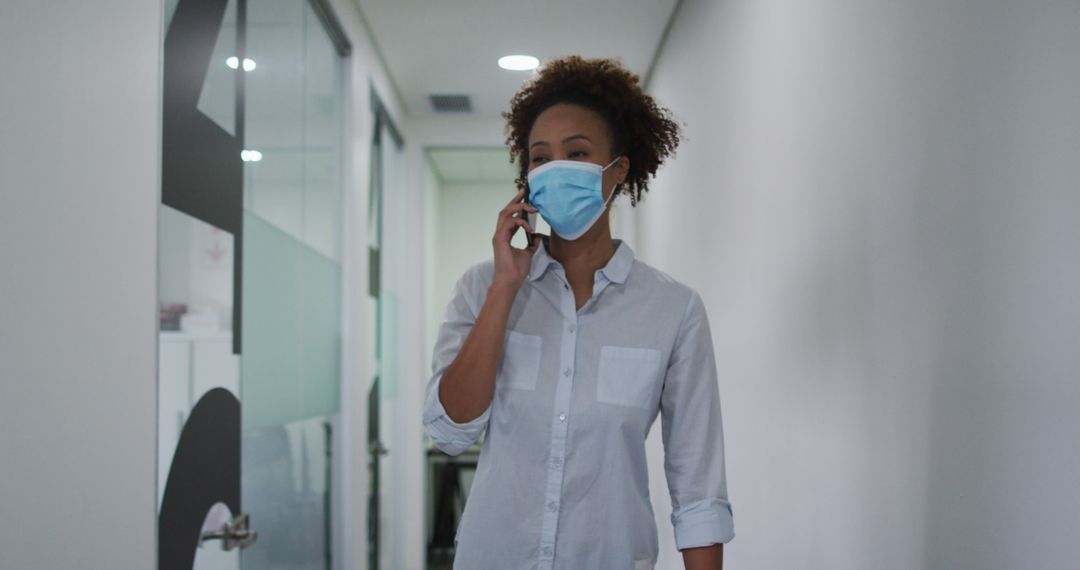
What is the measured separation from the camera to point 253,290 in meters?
1.95

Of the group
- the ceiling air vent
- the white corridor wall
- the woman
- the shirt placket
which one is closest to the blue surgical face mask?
the woman

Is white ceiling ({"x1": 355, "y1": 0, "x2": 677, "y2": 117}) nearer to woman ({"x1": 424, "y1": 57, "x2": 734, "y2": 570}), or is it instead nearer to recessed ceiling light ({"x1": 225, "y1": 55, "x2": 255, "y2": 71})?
recessed ceiling light ({"x1": 225, "y1": 55, "x2": 255, "y2": 71})

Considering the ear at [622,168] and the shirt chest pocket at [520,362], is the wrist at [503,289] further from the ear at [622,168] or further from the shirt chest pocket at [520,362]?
the ear at [622,168]

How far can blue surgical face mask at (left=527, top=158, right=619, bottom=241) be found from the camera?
4.37 feet

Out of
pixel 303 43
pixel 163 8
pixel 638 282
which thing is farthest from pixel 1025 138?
pixel 303 43

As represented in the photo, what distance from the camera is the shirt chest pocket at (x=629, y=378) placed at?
4.12ft

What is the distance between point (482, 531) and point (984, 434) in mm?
721

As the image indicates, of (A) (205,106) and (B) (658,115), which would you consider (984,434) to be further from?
(A) (205,106)

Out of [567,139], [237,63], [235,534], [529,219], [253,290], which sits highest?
[237,63]

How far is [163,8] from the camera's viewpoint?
1.33 m

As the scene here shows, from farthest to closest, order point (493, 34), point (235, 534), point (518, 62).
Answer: point (518, 62) < point (493, 34) < point (235, 534)

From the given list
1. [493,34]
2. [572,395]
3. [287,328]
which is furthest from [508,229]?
[493,34]

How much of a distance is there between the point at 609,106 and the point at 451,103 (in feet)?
10.7

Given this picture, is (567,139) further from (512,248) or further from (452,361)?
(452,361)
